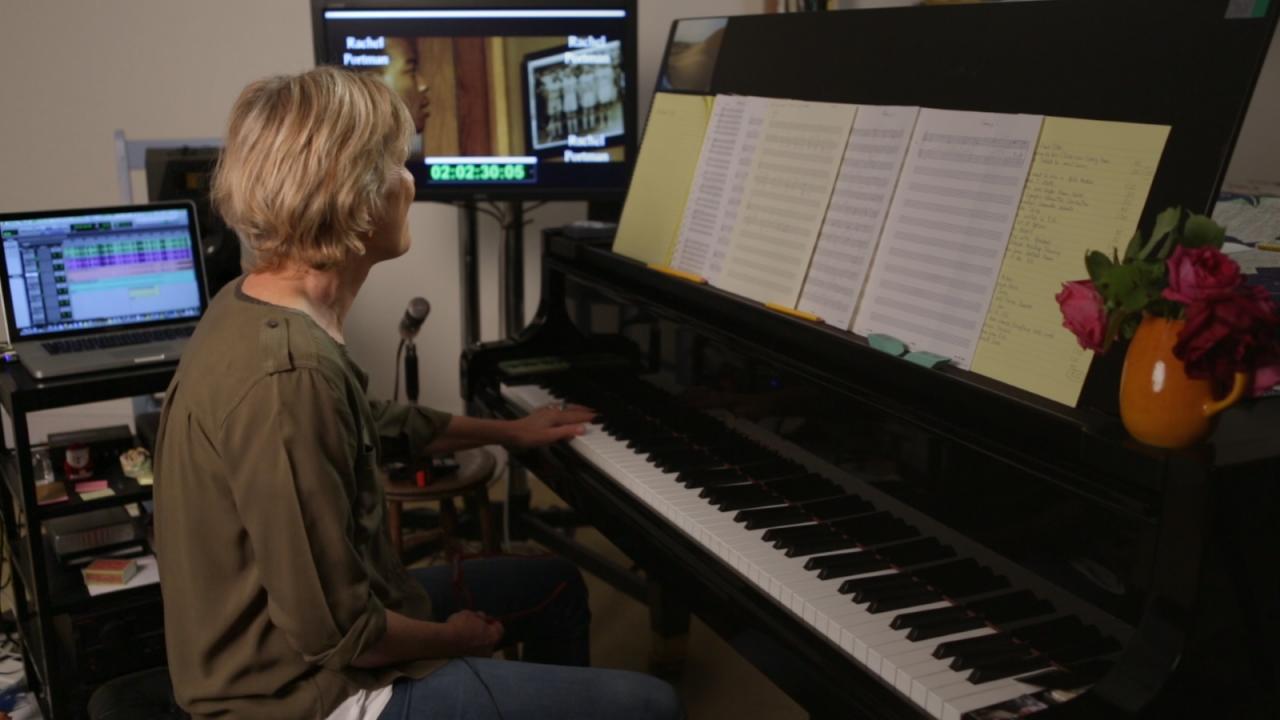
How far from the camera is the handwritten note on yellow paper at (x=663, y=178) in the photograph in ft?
7.11

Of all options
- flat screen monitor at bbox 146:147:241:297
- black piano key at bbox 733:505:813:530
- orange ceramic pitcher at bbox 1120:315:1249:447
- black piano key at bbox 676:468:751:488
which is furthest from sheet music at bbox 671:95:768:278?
flat screen monitor at bbox 146:147:241:297

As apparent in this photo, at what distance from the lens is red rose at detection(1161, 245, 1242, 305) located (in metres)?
1.07

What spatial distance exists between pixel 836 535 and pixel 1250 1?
87 centimetres

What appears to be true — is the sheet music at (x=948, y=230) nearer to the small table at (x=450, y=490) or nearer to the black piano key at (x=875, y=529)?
the black piano key at (x=875, y=529)

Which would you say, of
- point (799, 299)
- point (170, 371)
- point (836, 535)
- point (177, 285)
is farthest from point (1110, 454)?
point (177, 285)

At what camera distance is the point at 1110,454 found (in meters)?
1.18

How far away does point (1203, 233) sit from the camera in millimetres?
1121

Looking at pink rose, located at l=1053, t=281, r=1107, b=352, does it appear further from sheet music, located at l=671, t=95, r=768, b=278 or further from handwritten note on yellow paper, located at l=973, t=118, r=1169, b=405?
sheet music, located at l=671, t=95, r=768, b=278

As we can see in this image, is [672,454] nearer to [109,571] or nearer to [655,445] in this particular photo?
[655,445]

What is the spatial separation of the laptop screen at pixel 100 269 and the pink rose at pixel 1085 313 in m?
1.96

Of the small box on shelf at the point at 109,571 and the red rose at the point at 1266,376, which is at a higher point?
the red rose at the point at 1266,376

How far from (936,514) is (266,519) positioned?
2.85 ft

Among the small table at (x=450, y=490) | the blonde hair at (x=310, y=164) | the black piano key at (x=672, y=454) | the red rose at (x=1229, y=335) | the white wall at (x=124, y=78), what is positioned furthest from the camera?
the white wall at (x=124, y=78)

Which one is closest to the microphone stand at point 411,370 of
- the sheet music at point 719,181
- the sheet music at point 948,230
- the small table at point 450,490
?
the small table at point 450,490
